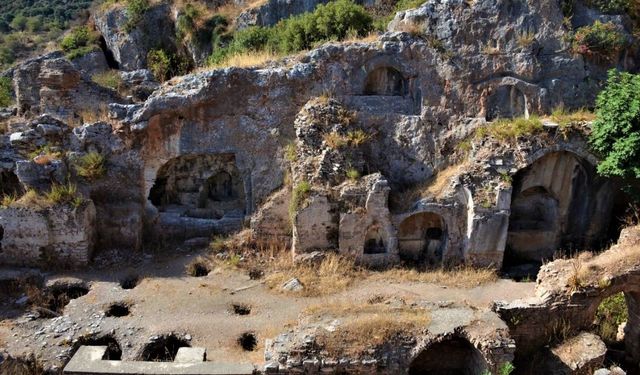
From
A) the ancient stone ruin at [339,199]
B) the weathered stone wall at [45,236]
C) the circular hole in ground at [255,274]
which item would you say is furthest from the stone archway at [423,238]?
the weathered stone wall at [45,236]

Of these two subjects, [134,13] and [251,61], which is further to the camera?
[134,13]

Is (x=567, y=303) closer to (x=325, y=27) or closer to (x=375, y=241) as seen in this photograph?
(x=375, y=241)

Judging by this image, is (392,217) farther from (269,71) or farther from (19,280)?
(19,280)

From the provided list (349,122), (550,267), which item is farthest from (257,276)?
(550,267)

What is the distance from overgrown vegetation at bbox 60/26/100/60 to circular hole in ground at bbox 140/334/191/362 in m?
21.7

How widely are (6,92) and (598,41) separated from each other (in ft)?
65.2

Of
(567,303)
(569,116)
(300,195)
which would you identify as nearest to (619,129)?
(569,116)

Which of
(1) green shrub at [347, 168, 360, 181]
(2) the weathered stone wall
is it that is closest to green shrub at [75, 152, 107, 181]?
(2) the weathered stone wall

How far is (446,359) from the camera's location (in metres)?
10.6

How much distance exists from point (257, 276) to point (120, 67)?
18.9 m

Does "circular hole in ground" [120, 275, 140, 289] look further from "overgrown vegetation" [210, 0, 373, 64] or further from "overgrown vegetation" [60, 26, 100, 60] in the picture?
"overgrown vegetation" [60, 26, 100, 60]

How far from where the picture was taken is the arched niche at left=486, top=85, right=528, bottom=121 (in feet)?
46.5

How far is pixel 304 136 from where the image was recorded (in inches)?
531

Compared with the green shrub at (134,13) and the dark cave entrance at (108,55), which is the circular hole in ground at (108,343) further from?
the dark cave entrance at (108,55)
